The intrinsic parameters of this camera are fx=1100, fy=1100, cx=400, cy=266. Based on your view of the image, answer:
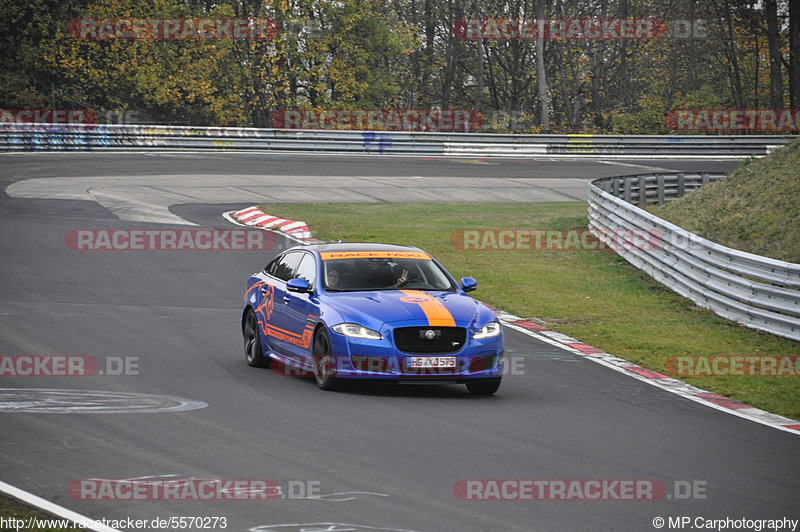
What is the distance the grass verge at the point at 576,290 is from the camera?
14258 mm

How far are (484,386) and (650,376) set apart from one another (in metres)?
2.60

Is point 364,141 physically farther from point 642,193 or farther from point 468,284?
point 468,284

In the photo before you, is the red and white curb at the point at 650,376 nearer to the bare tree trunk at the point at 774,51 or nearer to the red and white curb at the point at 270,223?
the red and white curb at the point at 270,223

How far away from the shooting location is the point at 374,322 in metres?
10.9

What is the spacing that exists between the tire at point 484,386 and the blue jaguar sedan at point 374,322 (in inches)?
0.5

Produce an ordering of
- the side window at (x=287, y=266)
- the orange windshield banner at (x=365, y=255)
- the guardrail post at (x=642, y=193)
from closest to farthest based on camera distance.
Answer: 1. the orange windshield banner at (x=365, y=255)
2. the side window at (x=287, y=266)
3. the guardrail post at (x=642, y=193)

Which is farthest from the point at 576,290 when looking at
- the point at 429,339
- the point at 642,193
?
the point at 642,193

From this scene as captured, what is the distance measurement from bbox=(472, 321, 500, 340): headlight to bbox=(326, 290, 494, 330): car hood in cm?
5

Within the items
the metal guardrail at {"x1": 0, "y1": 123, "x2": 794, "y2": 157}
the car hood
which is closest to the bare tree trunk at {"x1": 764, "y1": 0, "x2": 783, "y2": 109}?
the metal guardrail at {"x1": 0, "y1": 123, "x2": 794, "y2": 157}

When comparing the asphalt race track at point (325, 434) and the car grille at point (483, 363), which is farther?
the car grille at point (483, 363)

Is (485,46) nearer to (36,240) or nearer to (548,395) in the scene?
(36,240)

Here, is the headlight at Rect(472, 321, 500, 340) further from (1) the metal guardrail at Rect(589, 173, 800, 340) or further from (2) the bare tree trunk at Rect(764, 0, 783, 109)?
(2) the bare tree trunk at Rect(764, 0, 783, 109)

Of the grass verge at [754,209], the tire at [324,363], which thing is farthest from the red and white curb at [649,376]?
the grass verge at [754,209]

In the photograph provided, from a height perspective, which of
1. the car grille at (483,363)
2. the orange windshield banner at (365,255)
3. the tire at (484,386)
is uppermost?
the orange windshield banner at (365,255)
